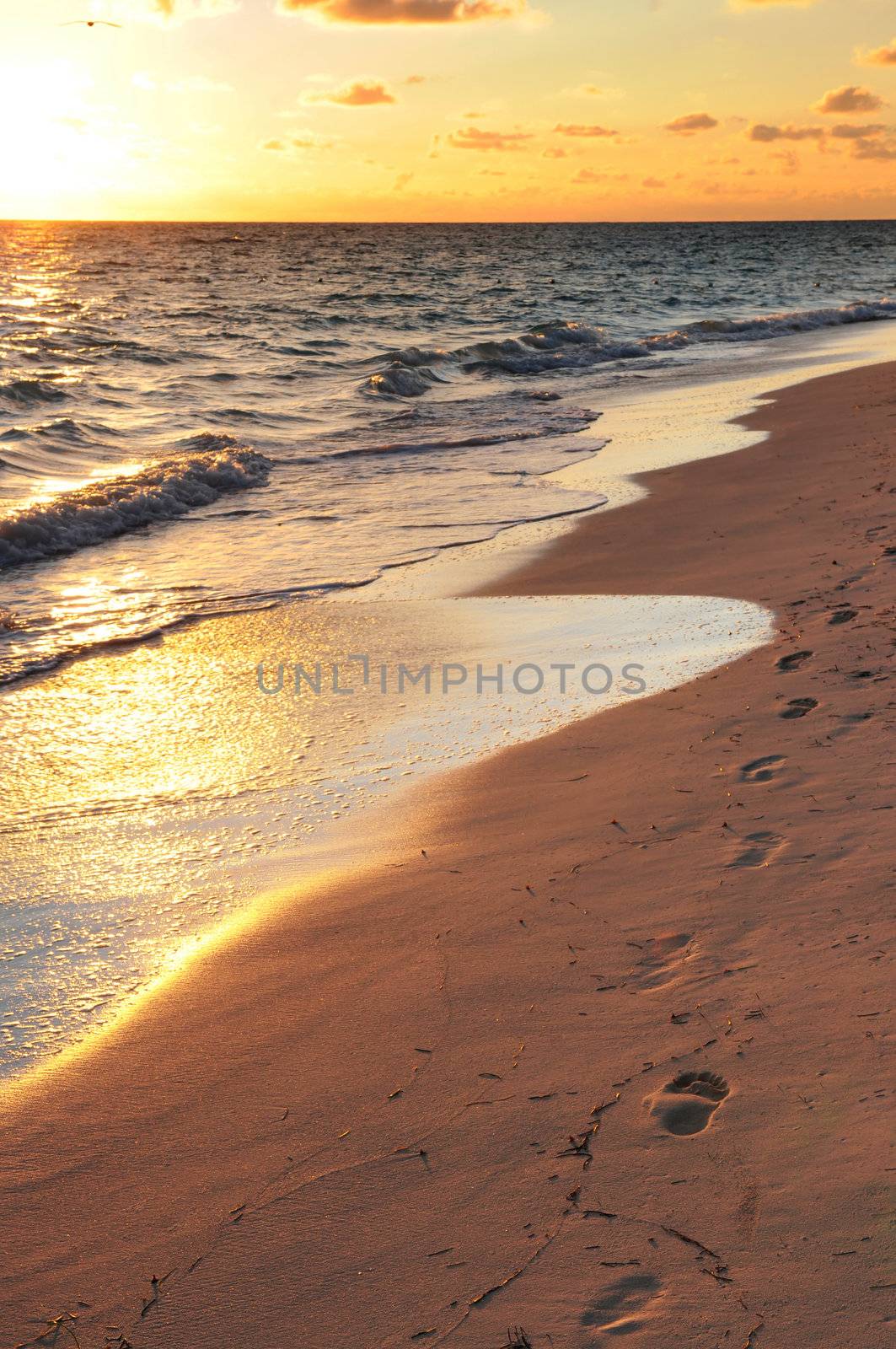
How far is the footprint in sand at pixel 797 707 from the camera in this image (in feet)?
14.9

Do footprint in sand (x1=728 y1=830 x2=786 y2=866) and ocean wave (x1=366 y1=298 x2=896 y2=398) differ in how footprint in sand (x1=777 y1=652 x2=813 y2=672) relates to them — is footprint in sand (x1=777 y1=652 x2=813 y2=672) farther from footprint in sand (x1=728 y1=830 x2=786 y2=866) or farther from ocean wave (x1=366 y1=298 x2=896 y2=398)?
ocean wave (x1=366 y1=298 x2=896 y2=398)

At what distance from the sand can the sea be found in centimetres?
44

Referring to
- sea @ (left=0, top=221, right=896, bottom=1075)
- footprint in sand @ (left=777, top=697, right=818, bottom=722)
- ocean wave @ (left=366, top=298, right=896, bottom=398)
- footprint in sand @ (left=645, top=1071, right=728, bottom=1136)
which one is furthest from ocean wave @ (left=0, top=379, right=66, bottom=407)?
footprint in sand @ (left=645, top=1071, right=728, bottom=1136)

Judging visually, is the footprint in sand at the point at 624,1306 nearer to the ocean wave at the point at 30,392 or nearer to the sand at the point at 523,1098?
the sand at the point at 523,1098

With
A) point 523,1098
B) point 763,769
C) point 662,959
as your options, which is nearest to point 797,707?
point 763,769

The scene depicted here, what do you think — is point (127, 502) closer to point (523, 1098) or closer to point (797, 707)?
point (797, 707)

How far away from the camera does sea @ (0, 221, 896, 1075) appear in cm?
391

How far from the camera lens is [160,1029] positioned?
2982 millimetres

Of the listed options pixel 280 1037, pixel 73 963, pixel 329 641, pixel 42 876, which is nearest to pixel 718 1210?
pixel 280 1037

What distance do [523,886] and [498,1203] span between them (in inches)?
53.6

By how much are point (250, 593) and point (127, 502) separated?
132 inches

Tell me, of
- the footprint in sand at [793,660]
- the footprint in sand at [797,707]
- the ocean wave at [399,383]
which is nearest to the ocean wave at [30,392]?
the ocean wave at [399,383]

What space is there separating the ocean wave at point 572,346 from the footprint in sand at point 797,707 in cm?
1576

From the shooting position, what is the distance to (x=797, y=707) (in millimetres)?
4617
